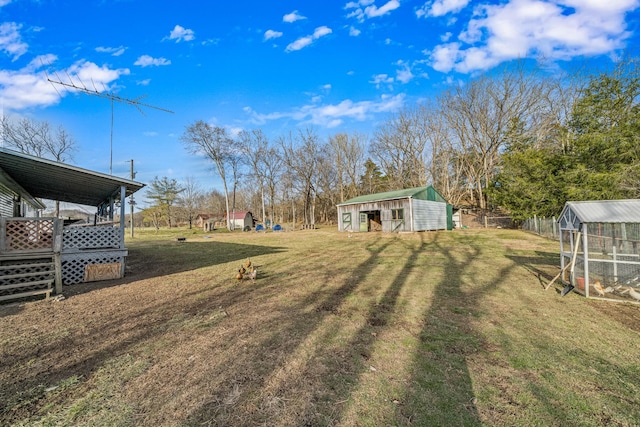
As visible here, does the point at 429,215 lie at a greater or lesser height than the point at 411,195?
lesser

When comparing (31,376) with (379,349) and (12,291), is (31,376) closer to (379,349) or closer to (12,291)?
(379,349)

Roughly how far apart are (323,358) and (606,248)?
791 cm

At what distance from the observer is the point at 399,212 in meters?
22.9

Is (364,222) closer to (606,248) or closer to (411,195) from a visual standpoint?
→ (411,195)

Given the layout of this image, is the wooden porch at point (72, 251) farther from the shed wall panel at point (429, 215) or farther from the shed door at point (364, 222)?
the shed door at point (364, 222)

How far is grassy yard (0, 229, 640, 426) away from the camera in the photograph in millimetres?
2486

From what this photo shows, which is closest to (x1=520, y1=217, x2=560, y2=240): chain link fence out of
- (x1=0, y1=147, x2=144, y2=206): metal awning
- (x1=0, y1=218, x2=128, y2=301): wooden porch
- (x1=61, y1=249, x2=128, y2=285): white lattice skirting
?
(x1=0, y1=218, x2=128, y2=301): wooden porch

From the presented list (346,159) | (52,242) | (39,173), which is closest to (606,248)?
(52,242)

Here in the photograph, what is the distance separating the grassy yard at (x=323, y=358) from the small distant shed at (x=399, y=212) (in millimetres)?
16066

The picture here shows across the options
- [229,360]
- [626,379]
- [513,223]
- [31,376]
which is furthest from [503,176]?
[31,376]

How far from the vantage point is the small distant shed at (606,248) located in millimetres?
5828

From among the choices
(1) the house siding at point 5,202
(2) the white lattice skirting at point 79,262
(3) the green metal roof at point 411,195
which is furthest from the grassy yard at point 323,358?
(3) the green metal roof at point 411,195

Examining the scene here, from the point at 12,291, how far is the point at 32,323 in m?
3.87

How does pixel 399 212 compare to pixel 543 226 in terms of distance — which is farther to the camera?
pixel 399 212
